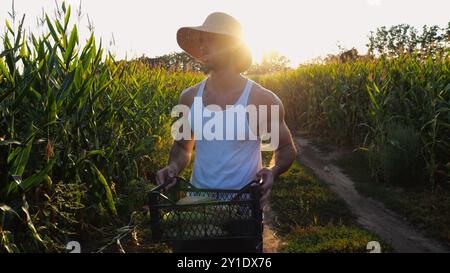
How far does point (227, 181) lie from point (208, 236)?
1.74 ft

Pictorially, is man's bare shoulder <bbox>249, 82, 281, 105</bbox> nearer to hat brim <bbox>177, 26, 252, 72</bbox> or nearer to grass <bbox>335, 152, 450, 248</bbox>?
hat brim <bbox>177, 26, 252, 72</bbox>

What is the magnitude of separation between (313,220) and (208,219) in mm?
3746

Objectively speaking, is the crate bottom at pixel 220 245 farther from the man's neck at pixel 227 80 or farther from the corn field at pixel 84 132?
the corn field at pixel 84 132

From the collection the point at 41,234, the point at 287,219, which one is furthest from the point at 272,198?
the point at 41,234

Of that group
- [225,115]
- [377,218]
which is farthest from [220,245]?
[377,218]

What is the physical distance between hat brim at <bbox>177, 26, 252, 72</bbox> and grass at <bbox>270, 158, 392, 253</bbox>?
7.98 ft

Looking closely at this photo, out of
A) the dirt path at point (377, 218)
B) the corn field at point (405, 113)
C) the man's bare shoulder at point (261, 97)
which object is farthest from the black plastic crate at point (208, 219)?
the corn field at point (405, 113)

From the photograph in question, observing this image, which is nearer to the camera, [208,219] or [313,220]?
[208,219]

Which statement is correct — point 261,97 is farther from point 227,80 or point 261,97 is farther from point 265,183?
point 265,183

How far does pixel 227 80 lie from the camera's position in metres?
2.48

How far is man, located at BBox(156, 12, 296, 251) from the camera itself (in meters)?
2.39

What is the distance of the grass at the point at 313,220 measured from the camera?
179 inches
